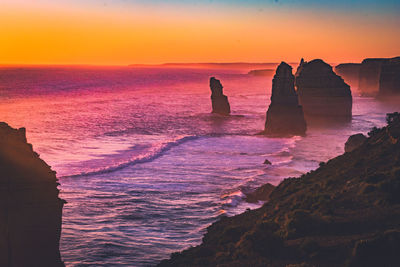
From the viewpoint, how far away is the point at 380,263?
14633 mm

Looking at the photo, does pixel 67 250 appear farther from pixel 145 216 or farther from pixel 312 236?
pixel 312 236

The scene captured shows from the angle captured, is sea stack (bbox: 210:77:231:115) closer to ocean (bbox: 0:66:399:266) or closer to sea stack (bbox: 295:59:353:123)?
ocean (bbox: 0:66:399:266)

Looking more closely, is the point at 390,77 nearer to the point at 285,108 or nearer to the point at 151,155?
the point at 285,108

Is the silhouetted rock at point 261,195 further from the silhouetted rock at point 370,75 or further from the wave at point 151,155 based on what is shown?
the silhouetted rock at point 370,75

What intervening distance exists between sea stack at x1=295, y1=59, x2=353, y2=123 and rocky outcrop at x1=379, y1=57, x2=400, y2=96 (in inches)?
2141

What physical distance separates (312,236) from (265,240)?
191 centimetres

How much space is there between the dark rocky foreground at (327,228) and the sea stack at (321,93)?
62.3m

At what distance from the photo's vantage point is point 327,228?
17.9 m

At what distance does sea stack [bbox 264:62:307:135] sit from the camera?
69.2 m

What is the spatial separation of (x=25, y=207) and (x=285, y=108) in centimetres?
5803

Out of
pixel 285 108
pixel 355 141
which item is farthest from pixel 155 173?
pixel 285 108

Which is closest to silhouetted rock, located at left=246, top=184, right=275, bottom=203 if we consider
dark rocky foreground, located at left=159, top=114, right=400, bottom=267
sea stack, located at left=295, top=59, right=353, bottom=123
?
dark rocky foreground, located at left=159, top=114, right=400, bottom=267

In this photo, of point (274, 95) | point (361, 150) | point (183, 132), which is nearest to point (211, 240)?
A: point (361, 150)

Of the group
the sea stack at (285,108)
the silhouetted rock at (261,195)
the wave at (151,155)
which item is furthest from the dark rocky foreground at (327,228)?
the sea stack at (285,108)
